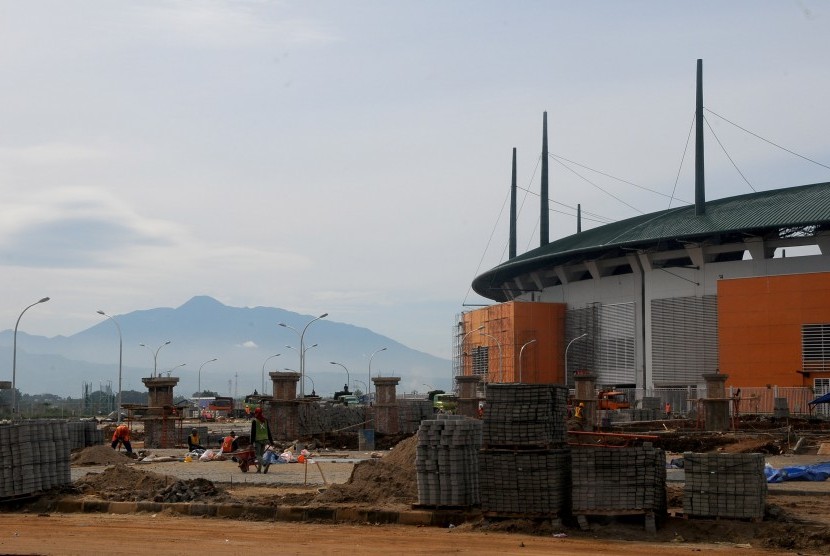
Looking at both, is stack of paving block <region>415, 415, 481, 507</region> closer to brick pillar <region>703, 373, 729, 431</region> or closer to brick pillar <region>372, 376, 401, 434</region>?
brick pillar <region>372, 376, 401, 434</region>

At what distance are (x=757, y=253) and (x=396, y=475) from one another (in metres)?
49.3

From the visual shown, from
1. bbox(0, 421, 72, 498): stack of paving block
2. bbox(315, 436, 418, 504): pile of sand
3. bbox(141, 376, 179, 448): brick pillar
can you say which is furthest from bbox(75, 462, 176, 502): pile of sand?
bbox(141, 376, 179, 448): brick pillar

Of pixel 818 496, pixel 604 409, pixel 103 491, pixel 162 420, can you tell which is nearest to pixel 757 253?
pixel 604 409

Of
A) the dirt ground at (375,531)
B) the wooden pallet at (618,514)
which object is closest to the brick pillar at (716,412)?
the dirt ground at (375,531)

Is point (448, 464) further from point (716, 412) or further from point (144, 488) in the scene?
point (716, 412)

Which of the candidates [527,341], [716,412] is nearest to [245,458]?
[716,412]

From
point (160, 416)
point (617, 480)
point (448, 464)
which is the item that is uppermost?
point (448, 464)

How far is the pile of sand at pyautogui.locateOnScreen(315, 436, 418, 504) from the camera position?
16656mm

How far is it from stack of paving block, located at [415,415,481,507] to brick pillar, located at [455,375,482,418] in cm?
2425

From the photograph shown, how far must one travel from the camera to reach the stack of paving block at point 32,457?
1742cm

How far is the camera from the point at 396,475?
17.4 meters

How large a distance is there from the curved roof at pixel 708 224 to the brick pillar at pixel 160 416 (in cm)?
3611

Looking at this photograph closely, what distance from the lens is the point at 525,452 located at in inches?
568

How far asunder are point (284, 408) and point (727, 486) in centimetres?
2529
